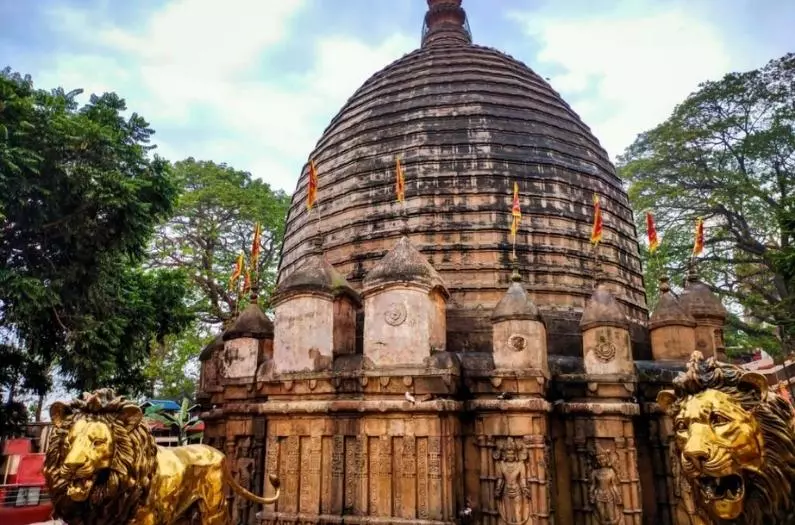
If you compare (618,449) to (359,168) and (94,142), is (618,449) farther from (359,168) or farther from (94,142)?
(94,142)

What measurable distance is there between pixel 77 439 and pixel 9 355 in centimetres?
1093

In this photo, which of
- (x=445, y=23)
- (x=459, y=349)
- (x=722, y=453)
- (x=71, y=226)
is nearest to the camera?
(x=722, y=453)

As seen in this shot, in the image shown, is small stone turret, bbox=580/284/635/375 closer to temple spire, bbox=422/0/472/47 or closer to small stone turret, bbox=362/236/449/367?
small stone turret, bbox=362/236/449/367

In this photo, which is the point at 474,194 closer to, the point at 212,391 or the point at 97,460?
the point at 212,391

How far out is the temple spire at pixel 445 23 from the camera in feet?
57.4

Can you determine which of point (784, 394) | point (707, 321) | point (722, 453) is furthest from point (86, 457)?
point (784, 394)

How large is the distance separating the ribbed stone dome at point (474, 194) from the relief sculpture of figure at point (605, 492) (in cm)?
234

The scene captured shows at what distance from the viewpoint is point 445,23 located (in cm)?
1789

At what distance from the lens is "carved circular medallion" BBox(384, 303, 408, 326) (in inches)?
353

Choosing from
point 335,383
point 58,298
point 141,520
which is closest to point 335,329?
point 335,383

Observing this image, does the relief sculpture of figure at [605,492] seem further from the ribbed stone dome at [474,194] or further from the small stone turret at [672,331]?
the small stone turret at [672,331]

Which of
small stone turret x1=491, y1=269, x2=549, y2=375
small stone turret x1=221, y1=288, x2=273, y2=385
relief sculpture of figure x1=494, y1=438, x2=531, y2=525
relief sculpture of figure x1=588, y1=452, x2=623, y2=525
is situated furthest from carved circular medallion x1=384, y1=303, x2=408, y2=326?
relief sculpture of figure x1=588, y1=452, x2=623, y2=525

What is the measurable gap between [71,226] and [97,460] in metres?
9.20

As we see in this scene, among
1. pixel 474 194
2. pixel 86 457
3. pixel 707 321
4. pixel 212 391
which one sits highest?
pixel 474 194
